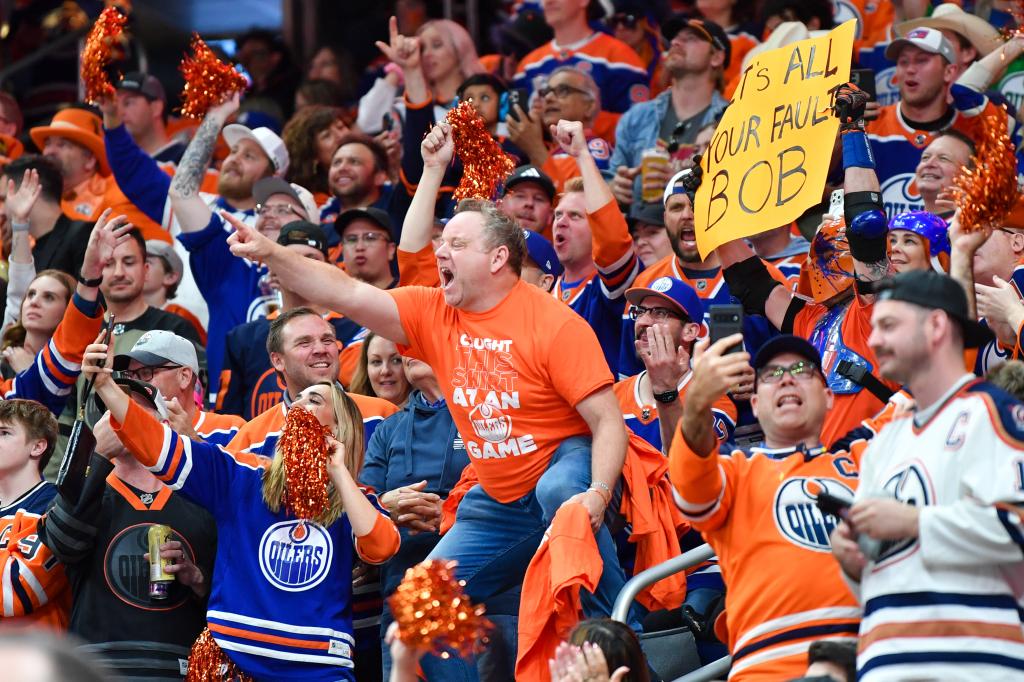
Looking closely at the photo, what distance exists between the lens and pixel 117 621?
637 cm

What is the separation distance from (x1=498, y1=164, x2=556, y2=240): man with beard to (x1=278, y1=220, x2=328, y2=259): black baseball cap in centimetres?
100

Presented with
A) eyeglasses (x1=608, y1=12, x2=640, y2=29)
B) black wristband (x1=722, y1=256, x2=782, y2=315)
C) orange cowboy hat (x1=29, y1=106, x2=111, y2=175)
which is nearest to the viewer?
black wristband (x1=722, y1=256, x2=782, y2=315)

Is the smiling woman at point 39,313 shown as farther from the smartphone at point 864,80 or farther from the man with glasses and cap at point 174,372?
the smartphone at point 864,80

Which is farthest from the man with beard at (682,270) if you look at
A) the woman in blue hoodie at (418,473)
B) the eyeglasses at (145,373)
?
the eyeglasses at (145,373)

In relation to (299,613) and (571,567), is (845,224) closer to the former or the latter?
(571,567)

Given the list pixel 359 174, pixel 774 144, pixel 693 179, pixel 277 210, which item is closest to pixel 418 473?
pixel 693 179

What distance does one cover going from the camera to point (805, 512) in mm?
5023

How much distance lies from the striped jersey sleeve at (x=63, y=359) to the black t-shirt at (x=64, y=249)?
149 centimetres

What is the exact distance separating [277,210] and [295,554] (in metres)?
3.26

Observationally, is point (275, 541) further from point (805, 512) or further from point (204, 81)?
point (204, 81)

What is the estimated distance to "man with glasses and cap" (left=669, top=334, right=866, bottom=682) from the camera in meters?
4.89

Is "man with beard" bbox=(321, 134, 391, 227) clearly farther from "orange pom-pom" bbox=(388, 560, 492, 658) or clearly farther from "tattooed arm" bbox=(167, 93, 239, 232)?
"orange pom-pom" bbox=(388, 560, 492, 658)

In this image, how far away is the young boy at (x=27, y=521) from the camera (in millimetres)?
6559

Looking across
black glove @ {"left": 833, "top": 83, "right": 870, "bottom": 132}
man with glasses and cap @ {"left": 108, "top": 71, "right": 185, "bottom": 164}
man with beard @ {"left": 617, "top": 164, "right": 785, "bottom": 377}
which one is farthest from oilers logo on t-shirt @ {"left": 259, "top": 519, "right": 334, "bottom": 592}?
man with glasses and cap @ {"left": 108, "top": 71, "right": 185, "bottom": 164}
